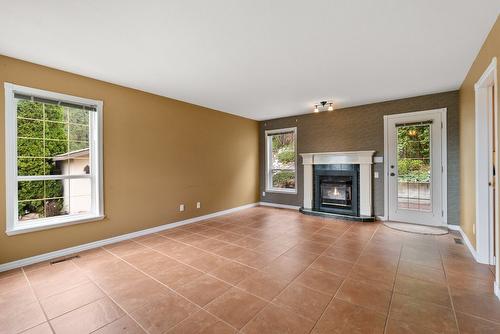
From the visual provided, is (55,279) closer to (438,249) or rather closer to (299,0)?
(299,0)

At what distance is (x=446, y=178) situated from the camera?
4219 millimetres

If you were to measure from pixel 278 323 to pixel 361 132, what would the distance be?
4542 millimetres

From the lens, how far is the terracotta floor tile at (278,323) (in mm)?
1699

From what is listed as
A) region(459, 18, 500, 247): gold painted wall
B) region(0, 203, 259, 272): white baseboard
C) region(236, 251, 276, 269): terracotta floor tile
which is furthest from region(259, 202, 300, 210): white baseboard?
region(459, 18, 500, 247): gold painted wall

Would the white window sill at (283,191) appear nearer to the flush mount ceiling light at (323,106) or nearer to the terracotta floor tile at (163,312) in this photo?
the flush mount ceiling light at (323,106)

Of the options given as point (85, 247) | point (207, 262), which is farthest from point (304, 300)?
point (85, 247)

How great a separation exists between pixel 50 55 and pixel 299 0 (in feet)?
9.71

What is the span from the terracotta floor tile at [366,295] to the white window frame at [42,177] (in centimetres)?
352

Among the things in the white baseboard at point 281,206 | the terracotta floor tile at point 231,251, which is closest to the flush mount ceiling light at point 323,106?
the white baseboard at point 281,206

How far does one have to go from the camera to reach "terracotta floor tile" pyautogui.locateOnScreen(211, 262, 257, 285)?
97.5 inches

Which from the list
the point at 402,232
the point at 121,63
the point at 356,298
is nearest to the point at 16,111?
the point at 121,63

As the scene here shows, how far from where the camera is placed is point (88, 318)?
6.11 ft

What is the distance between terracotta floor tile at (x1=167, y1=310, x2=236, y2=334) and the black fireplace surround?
4209 mm

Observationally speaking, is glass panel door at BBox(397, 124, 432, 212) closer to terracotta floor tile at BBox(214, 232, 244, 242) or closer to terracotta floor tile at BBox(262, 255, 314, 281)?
terracotta floor tile at BBox(262, 255, 314, 281)
